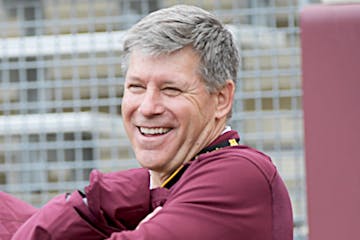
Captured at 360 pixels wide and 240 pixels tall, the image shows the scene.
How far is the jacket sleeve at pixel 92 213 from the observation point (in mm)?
2434

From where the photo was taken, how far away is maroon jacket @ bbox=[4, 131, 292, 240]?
91.6 inches

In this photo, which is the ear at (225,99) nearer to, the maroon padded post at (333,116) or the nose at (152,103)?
the nose at (152,103)

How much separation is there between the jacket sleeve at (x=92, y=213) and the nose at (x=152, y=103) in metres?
0.19

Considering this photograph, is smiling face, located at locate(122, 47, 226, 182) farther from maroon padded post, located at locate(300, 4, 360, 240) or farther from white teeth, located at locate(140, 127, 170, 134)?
maroon padded post, located at locate(300, 4, 360, 240)

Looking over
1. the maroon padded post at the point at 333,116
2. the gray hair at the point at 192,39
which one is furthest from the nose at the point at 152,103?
the maroon padded post at the point at 333,116

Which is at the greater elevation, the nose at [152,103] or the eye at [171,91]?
the eye at [171,91]

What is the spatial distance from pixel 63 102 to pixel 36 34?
1.31 feet

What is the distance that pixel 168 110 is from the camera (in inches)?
101

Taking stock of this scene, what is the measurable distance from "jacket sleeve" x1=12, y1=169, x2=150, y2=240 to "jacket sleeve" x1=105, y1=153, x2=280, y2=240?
11cm

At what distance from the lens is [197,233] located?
2.31m

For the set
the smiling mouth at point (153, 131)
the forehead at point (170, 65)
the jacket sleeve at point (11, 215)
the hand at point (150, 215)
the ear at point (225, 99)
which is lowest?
the jacket sleeve at point (11, 215)

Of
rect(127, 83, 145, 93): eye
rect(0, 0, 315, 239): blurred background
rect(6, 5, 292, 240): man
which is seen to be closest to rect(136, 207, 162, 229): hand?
rect(6, 5, 292, 240): man

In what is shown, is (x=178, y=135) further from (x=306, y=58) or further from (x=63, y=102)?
(x=63, y=102)

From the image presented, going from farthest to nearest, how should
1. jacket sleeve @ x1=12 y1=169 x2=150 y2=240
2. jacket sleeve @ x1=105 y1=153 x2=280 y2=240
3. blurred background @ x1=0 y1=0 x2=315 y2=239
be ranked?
blurred background @ x1=0 y1=0 x2=315 y2=239, jacket sleeve @ x1=12 y1=169 x2=150 y2=240, jacket sleeve @ x1=105 y1=153 x2=280 y2=240
